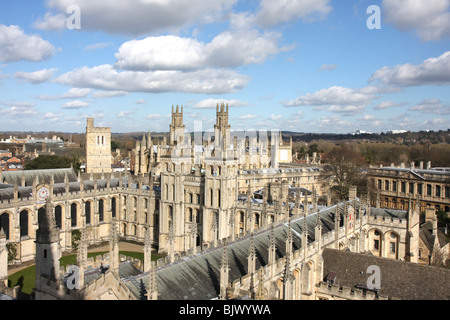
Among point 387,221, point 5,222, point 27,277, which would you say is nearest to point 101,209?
point 5,222

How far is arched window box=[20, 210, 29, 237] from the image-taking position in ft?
126

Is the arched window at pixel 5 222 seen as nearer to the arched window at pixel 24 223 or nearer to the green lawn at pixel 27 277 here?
the arched window at pixel 24 223

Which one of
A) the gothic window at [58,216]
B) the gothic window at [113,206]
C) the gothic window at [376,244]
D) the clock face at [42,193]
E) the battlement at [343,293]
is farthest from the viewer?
the gothic window at [113,206]

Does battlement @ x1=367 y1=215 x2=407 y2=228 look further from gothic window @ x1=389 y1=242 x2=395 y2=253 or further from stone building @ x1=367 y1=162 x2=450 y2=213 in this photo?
stone building @ x1=367 y1=162 x2=450 y2=213

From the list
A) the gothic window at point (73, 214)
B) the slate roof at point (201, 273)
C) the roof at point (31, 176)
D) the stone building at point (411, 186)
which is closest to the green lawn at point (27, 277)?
the gothic window at point (73, 214)

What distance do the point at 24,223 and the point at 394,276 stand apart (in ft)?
112

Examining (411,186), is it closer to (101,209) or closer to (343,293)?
(343,293)

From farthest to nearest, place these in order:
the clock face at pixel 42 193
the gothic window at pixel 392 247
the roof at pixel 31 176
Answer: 1. the roof at pixel 31 176
2. the clock face at pixel 42 193
3. the gothic window at pixel 392 247

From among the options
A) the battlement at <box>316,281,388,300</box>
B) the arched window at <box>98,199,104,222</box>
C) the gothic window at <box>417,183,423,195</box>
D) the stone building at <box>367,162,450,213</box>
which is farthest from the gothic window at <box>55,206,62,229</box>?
Answer: the gothic window at <box>417,183,423,195</box>

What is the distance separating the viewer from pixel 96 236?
44219mm

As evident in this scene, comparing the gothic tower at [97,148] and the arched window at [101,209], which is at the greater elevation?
the gothic tower at [97,148]

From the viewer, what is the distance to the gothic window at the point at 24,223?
38.3 meters

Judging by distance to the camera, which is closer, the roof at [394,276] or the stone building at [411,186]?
the roof at [394,276]

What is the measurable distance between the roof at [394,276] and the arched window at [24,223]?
2956 cm
